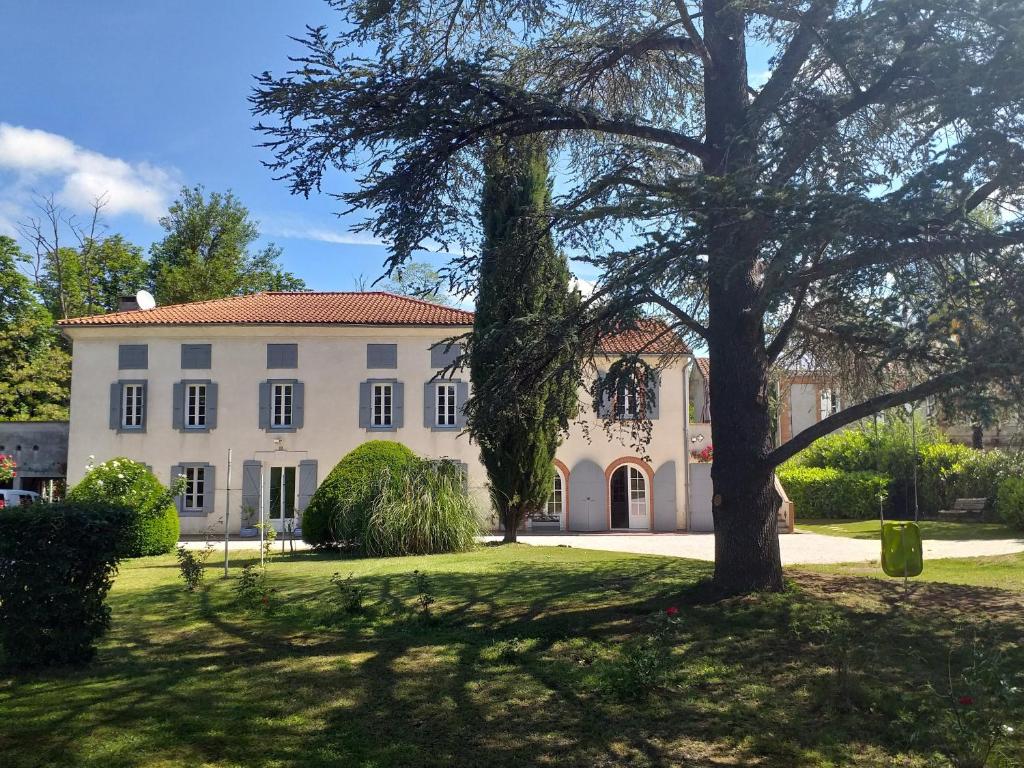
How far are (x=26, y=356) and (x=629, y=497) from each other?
981 inches

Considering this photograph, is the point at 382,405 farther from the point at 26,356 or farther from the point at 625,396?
the point at 26,356

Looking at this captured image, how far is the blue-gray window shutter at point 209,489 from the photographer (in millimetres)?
24812

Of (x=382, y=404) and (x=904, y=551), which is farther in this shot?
Result: (x=382, y=404)

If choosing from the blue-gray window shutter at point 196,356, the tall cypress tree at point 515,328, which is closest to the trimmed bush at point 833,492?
the blue-gray window shutter at point 196,356

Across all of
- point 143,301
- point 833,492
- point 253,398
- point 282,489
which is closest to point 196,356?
point 253,398

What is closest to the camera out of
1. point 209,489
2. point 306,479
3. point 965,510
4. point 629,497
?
point 965,510

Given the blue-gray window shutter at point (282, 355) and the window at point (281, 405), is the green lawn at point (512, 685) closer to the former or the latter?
the window at point (281, 405)

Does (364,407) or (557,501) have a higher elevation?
(364,407)

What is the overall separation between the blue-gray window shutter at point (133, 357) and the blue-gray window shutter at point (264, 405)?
356cm

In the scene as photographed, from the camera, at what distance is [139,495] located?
17438 mm

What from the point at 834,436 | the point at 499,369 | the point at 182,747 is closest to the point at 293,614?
the point at 499,369

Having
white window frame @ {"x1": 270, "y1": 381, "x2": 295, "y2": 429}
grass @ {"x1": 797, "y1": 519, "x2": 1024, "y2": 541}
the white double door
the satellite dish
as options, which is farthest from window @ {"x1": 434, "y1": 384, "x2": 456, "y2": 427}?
grass @ {"x1": 797, "y1": 519, "x2": 1024, "y2": 541}

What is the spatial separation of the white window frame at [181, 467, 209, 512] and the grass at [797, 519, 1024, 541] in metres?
17.9

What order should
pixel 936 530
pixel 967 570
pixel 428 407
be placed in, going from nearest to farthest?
1. pixel 967 570
2. pixel 936 530
3. pixel 428 407
